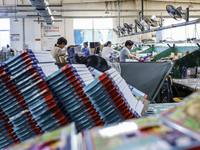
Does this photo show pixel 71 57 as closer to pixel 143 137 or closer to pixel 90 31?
pixel 143 137

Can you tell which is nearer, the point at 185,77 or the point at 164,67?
the point at 164,67

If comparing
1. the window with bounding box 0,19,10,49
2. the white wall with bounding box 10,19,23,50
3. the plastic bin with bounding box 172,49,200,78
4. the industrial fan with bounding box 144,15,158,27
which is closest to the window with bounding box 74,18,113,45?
the white wall with bounding box 10,19,23,50

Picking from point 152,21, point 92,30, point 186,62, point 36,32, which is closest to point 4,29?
point 36,32

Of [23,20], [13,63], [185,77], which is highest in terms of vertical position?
[23,20]

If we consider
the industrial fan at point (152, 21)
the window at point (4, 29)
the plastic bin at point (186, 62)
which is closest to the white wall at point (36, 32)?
the window at point (4, 29)

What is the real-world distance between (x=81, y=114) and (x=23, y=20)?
1625 centimetres

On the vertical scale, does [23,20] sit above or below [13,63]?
above

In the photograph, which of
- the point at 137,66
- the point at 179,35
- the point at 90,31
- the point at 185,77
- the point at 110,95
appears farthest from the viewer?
the point at 90,31

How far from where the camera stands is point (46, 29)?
16.5 meters

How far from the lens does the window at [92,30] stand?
16703 millimetres

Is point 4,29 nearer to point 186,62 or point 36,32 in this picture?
point 36,32

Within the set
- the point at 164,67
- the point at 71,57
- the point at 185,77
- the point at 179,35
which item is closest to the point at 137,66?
the point at 164,67

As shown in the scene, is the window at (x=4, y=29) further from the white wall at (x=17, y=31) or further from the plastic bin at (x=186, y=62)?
the plastic bin at (x=186, y=62)

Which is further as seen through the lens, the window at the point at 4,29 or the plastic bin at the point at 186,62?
the window at the point at 4,29
